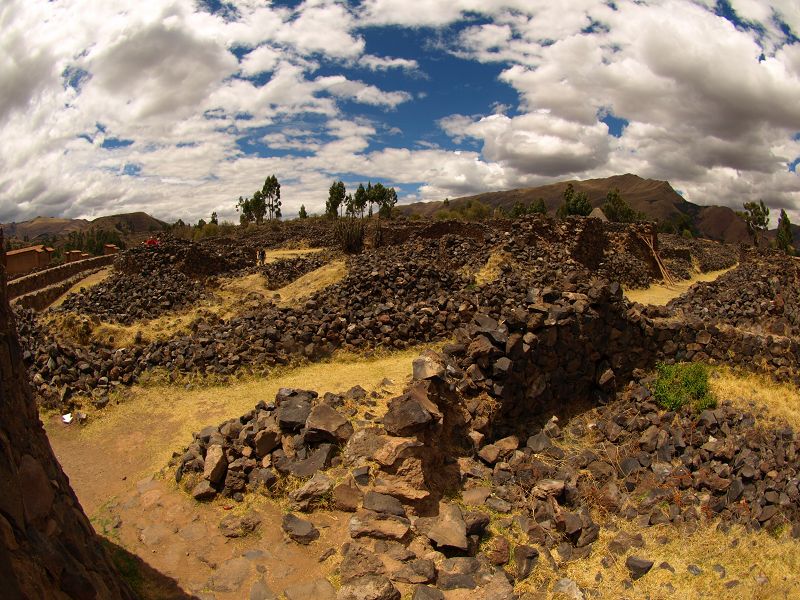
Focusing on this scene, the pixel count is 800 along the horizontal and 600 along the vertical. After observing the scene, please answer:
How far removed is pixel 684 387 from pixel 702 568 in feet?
17.5

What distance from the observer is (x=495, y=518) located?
706 centimetres

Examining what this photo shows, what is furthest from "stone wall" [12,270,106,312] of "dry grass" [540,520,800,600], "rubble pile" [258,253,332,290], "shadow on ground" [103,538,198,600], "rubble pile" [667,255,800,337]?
"rubble pile" [667,255,800,337]

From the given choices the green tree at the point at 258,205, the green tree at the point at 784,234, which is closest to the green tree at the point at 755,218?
the green tree at the point at 784,234

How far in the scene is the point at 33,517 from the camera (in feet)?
11.7

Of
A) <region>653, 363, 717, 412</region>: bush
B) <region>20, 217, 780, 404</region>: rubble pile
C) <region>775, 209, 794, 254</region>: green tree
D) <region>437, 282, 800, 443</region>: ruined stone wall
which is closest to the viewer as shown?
<region>437, 282, 800, 443</region>: ruined stone wall

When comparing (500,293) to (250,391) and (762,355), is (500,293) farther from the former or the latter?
(250,391)

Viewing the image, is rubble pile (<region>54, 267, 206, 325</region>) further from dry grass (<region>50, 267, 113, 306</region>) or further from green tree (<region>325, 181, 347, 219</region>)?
green tree (<region>325, 181, 347, 219</region>)

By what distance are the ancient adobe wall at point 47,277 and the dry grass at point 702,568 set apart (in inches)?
965

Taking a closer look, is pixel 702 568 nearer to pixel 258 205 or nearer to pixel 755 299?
pixel 755 299

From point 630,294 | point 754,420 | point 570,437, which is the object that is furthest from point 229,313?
point 630,294

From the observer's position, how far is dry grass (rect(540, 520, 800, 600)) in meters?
5.60

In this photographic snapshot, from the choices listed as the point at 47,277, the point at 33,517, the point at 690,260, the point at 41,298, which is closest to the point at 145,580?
the point at 33,517

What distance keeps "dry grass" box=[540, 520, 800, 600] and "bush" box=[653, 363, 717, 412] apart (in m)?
3.83

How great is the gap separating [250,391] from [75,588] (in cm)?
854
